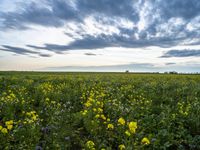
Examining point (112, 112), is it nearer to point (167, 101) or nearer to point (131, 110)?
point (131, 110)

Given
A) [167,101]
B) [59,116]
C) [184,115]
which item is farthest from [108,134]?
[167,101]

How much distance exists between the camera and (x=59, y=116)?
672 centimetres

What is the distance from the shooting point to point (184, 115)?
657 centimetres

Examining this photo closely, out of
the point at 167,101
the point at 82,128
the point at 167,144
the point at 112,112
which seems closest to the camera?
the point at 167,144

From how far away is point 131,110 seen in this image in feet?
24.4

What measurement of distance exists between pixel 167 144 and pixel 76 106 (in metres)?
4.81

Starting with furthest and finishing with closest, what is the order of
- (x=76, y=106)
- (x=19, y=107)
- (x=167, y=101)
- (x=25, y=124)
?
(x=167, y=101) < (x=76, y=106) < (x=19, y=107) < (x=25, y=124)

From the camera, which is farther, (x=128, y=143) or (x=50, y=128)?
(x=50, y=128)

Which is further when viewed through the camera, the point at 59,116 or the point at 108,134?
the point at 59,116

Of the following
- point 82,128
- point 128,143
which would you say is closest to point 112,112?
point 82,128

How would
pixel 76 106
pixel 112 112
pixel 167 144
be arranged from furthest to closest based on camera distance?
pixel 76 106 < pixel 112 112 < pixel 167 144

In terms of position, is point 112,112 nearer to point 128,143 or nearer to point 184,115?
point 184,115

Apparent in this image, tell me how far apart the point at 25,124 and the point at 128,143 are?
8.69 feet

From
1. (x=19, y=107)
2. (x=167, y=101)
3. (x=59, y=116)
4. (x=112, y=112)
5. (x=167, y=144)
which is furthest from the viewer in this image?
(x=167, y=101)
